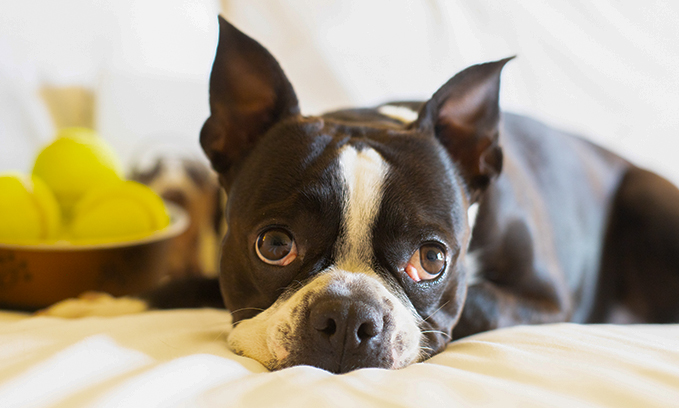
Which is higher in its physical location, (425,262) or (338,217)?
(338,217)

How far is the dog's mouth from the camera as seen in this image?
1.22 meters

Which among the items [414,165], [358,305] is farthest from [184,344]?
[414,165]

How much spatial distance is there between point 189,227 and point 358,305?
1.96m

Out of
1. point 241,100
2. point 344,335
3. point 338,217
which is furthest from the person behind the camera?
point 241,100

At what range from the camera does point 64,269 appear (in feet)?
6.29

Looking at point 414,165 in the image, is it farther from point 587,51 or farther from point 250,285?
point 587,51

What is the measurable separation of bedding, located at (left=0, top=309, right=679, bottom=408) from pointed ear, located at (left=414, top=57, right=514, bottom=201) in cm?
64

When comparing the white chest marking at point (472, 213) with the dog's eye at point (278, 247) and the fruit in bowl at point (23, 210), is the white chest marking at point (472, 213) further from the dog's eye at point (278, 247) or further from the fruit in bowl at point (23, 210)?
the fruit in bowl at point (23, 210)

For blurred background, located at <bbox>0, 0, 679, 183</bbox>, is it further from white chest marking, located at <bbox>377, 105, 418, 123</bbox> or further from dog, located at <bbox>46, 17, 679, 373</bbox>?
white chest marking, located at <bbox>377, 105, 418, 123</bbox>

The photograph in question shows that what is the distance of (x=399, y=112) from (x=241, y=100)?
707mm

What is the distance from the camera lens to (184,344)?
1312mm

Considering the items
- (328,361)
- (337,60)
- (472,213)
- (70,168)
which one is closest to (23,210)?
(70,168)

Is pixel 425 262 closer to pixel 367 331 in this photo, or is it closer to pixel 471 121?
pixel 367 331

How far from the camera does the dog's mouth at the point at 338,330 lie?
1222mm
